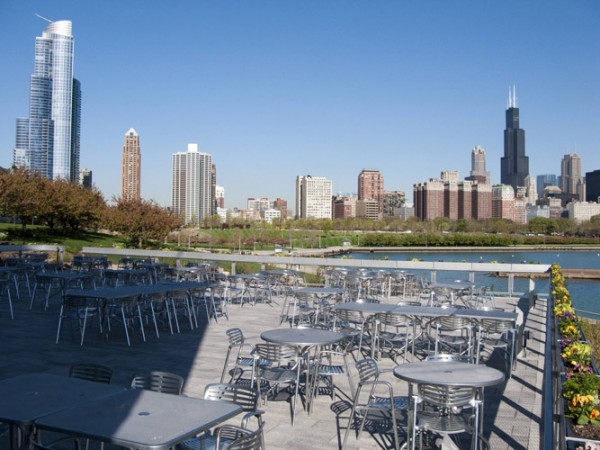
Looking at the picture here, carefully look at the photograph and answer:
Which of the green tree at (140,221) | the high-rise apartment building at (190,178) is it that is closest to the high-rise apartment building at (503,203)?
the high-rise apartment building at (190,178)

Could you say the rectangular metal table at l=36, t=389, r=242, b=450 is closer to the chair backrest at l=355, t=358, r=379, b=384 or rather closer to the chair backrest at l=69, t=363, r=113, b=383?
the chair backrest at l=69, t=363, r=113, b=383

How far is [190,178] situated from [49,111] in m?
38.4

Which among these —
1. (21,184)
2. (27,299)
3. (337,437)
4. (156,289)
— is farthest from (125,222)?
(337,437)

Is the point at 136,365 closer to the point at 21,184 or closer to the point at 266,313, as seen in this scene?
the point at 266,313

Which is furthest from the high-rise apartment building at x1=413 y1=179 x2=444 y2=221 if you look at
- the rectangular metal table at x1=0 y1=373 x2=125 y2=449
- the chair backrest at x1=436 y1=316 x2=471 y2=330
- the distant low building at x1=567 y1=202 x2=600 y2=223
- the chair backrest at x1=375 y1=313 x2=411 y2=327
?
the rectangular metal table at x1=0 y1=373 x2=125 y2=449

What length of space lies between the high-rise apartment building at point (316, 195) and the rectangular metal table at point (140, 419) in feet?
574

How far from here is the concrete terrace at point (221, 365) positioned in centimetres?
481

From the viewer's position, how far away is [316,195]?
593ft

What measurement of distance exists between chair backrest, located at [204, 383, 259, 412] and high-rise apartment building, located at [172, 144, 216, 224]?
13276 centimetres

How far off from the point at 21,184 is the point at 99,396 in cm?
2968

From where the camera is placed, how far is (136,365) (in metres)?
7.19

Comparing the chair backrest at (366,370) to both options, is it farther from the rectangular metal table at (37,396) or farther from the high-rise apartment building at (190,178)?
the high-rise apartment building at (190,178)

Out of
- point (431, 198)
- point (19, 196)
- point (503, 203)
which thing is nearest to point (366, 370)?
point (19, 196)

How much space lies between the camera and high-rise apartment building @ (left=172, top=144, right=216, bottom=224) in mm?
135500
